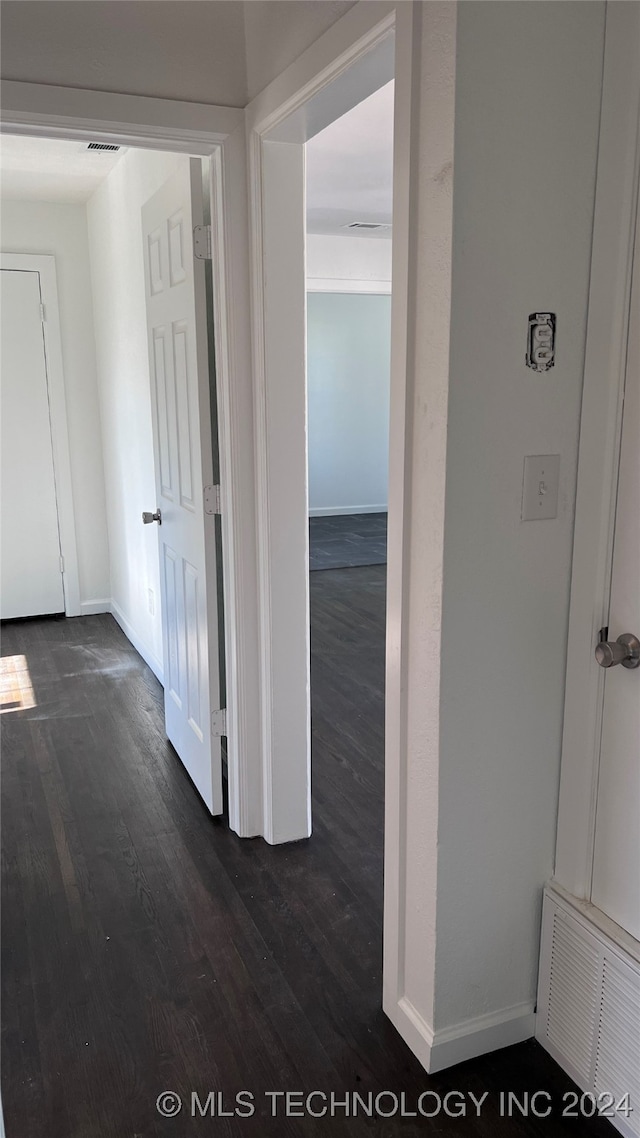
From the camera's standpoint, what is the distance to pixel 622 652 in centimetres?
158

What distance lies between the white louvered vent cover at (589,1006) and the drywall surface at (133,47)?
2198 mm

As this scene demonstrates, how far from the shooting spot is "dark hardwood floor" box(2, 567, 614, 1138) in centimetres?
172

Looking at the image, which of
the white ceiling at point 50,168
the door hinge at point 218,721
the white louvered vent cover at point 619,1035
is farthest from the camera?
the white ceiling at point 50,168

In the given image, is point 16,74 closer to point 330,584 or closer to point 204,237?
point 204,237

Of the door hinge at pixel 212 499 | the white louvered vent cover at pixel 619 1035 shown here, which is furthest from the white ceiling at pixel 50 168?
the white louvered vent cover at pixel 619 1035

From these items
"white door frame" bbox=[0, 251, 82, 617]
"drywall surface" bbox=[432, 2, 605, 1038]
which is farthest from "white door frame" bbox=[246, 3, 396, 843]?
"white door frame" bbox=[0, 251, 82, 617]

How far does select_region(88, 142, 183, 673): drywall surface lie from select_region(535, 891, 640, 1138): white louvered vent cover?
2.62 meters

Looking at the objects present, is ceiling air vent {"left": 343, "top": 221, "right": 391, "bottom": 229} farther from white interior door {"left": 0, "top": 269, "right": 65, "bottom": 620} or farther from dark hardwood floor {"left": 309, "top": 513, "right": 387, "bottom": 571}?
white interior door {"left": 0, "top": 269, "right": 65, "bottom": 620}

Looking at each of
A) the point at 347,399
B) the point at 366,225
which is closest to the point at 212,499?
the point at 366,225

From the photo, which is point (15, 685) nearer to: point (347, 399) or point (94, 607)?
point (94, 607)

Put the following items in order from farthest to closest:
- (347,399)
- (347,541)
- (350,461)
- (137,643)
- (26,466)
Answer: (350,461), (347,399), (347,541), (26,466), (137,643)

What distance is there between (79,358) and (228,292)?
2914 millimetres

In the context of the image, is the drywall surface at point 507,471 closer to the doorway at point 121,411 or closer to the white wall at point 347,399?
the doorway at point 121,411

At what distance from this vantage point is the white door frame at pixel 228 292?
2.10 metres
